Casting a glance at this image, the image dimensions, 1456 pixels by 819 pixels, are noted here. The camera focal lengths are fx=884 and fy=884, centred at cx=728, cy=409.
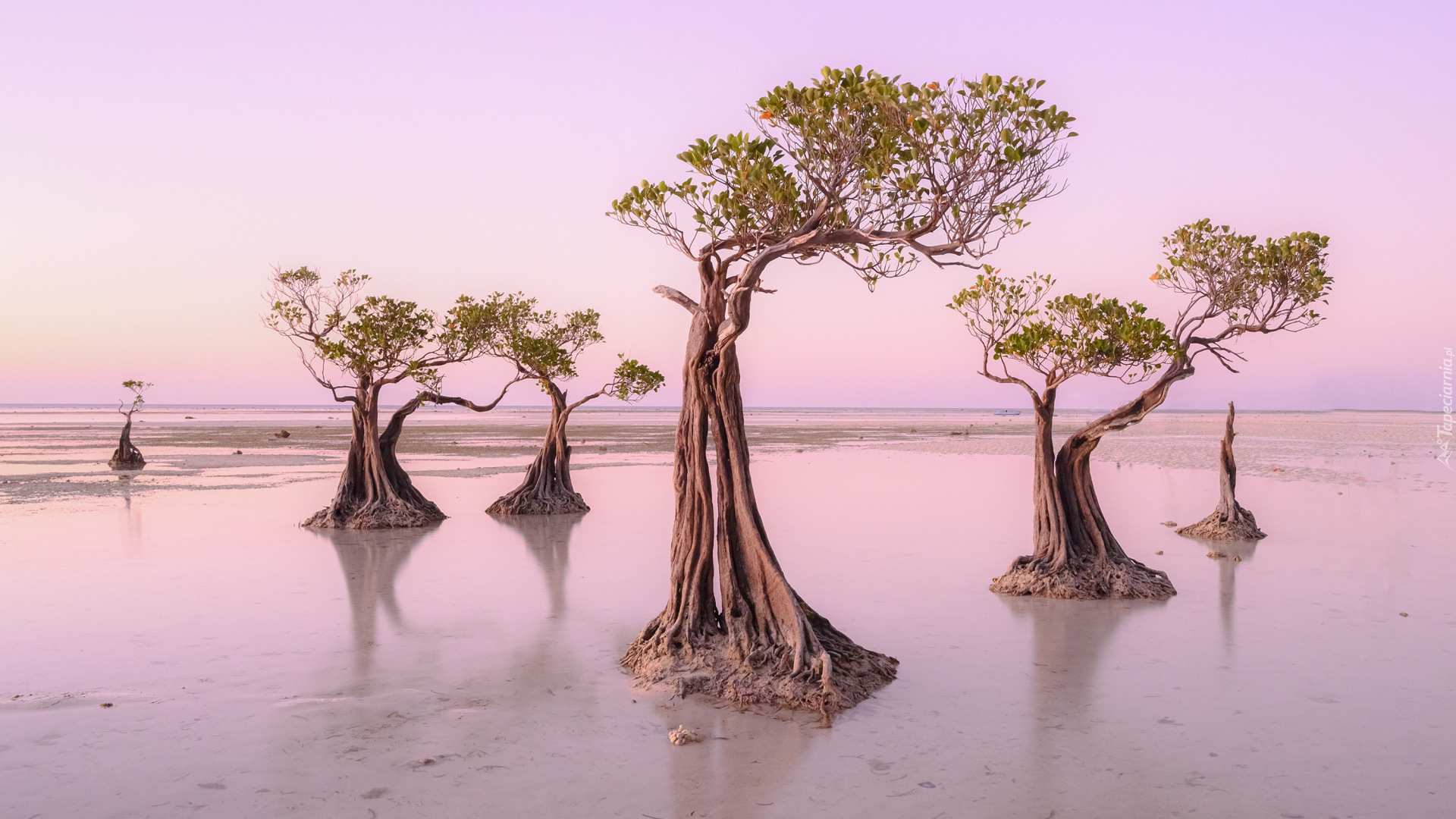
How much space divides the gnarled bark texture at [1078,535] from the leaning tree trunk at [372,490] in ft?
45.8

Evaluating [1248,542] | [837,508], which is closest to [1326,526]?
[1248,542]

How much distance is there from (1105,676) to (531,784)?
628 centimetres

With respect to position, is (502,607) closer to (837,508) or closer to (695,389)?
(695,389)

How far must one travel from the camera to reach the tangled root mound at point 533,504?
911 inches

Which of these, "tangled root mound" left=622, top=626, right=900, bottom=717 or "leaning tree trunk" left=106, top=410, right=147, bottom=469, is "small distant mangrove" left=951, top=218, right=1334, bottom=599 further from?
"leaning tree trunk" left=106, top=410, right=147, bottom=469

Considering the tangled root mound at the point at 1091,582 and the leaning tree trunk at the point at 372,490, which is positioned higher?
the leaning tree trunk at the point at 372,490

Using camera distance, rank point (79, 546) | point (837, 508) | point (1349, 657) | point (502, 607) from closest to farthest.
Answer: point (1349, 657), point (502, 607), point (79, 546), point (837, 508)

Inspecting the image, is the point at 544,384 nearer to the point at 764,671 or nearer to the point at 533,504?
the point at 533,504

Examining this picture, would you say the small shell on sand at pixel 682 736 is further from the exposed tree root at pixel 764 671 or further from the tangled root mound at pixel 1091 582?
the tangled root mound at pixel 1091 582

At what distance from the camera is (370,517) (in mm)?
20859

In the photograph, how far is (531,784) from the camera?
269 inches

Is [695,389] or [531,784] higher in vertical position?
[695,389]

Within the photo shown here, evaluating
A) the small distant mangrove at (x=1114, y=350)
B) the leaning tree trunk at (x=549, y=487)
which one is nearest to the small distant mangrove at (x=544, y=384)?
the leaning tree trunk at (x=549, y=487)

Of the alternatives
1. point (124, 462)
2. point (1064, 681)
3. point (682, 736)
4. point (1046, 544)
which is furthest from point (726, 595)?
point (124, 462)
